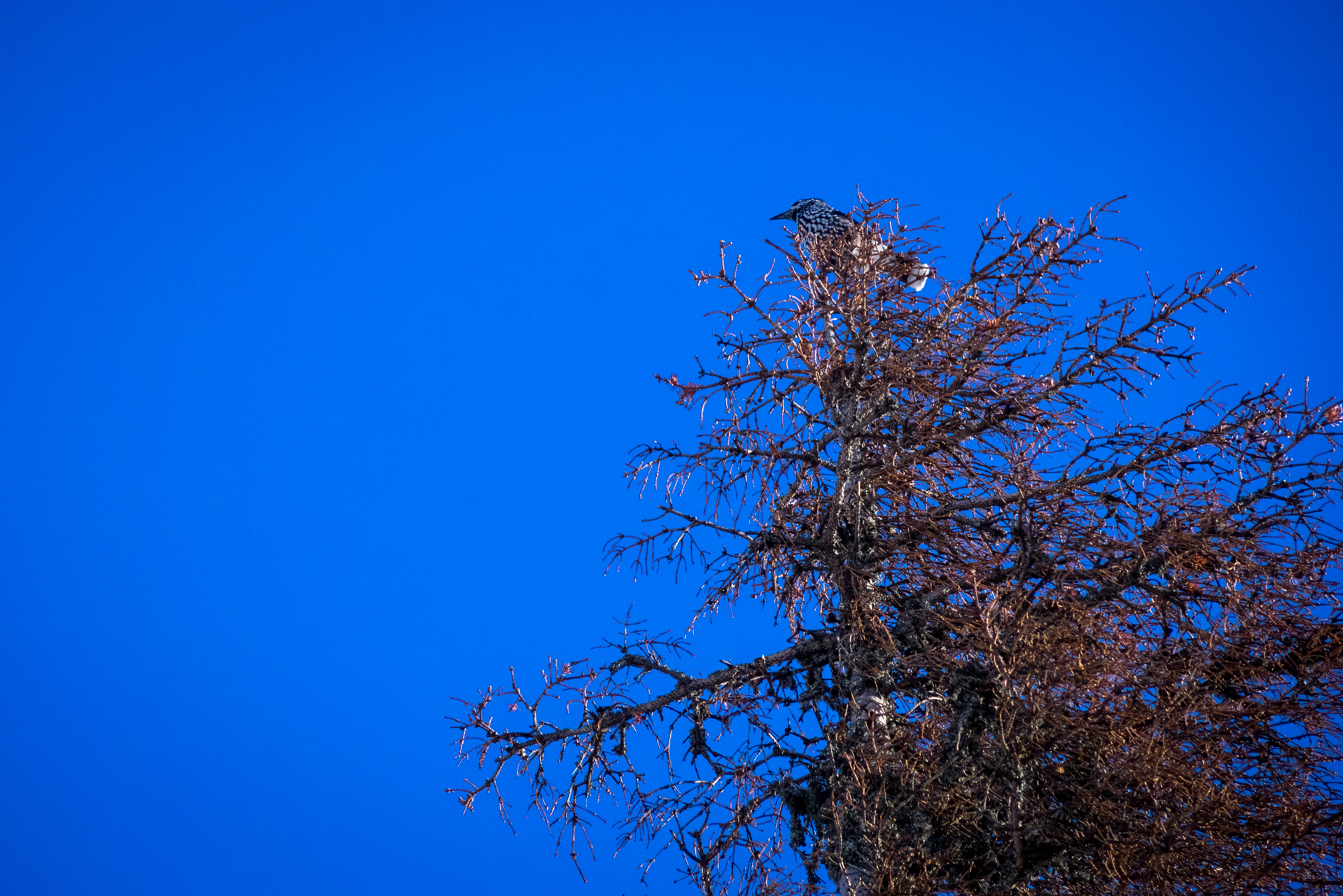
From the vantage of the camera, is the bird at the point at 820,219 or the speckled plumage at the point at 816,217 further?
the speckled plumage at the point at 816,217

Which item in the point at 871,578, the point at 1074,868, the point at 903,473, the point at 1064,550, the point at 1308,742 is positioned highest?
the point at 903,473

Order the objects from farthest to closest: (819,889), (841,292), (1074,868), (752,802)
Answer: (841,292), (752,802), (819,889), (1074,868)

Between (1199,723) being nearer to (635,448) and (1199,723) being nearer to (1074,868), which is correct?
(1074,868)

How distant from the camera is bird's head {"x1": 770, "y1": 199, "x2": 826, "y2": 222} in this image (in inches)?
366

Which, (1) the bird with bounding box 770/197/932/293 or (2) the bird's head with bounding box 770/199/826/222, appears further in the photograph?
(2) the bird's head with bounding box 770/199/826/222

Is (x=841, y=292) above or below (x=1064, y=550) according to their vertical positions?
above

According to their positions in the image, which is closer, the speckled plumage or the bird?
the bird

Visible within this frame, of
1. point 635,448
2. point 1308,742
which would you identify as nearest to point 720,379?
point 635,448

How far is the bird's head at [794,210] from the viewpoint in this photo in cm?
930

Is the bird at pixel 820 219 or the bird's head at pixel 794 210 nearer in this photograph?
the bird at pixel 820 219

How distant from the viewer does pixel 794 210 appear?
9406 mm

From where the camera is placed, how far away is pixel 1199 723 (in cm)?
530

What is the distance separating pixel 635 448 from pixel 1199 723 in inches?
148

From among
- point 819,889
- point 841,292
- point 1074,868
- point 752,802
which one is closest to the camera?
point 1074,868
